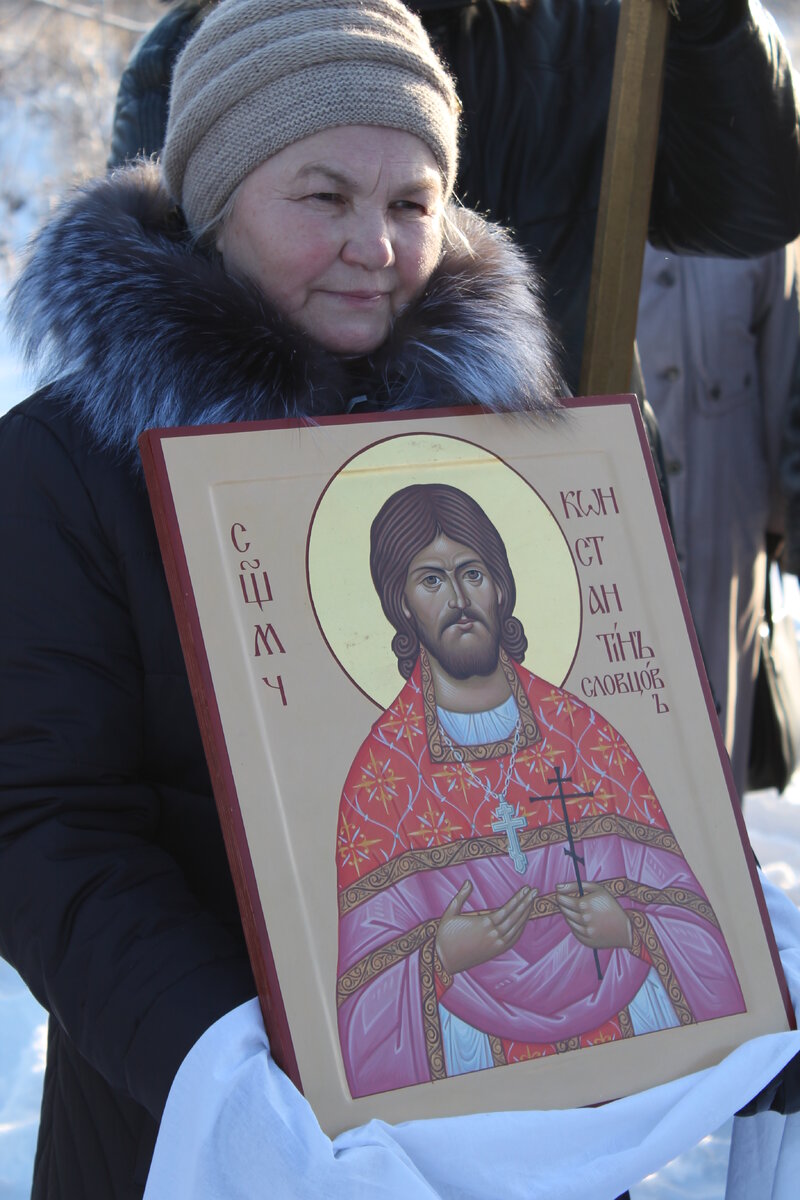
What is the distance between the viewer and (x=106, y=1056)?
1039 millimetres

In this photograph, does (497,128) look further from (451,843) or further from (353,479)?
(451,843)

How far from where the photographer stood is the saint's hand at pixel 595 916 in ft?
3.40

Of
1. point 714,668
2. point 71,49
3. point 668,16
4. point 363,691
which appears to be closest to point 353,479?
point 363,691

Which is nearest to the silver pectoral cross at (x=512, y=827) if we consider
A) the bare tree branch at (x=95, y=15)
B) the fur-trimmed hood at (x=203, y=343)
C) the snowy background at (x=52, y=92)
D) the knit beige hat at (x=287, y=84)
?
the fur-trimmed hood at (x=203, y=343)

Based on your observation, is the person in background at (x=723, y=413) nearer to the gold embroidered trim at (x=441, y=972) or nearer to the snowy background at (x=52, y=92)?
the gold embroidered trim at (x=441, y=972)

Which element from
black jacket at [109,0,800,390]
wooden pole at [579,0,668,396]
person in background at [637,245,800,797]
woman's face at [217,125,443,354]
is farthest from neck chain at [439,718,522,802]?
person in background at [637,245,800,797]

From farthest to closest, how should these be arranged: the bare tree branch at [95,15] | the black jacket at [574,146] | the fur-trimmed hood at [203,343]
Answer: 1. the bare tree branch at [95,15]
2. the black jacket at [574,146]
3. the fur-trimmed hood at [203,343]

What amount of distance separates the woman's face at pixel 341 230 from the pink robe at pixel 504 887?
1.42 ft

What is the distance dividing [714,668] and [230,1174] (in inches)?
90.6

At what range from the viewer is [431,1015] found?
0.97 meters

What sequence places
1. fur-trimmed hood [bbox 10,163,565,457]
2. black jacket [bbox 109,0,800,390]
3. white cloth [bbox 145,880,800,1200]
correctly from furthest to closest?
black jacket [bbox 109,0,800,390] < fur-trimmed hood [bbox 10,163,565,457] < white cloth [bbox 145,880,800,1200]

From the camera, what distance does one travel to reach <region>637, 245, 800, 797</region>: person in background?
3039mm

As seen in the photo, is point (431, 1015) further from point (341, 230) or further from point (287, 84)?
point (287, 84)

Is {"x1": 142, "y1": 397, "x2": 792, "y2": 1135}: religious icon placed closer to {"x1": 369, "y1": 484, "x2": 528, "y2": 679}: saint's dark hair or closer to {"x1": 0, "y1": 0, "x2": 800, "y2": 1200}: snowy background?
{"x1": 369, "y1": 484, "x2": 528, "y2": 679}: saint's dark hair
